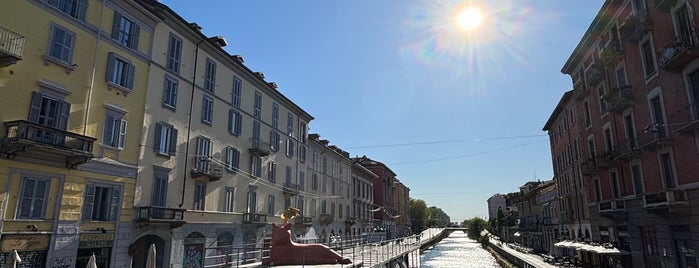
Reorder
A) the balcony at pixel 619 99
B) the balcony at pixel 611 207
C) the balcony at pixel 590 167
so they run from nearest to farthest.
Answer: the balcony at pixel 619 99
the balcony at pixel 611 207
the balcony at pixel 590 167

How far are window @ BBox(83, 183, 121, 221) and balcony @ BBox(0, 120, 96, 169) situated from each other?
64.1 inches

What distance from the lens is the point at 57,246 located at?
56.4ft

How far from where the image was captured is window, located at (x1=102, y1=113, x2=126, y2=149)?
19.8 metres

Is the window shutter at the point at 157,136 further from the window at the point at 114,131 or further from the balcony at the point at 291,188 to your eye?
the balcony at the point at 291,188

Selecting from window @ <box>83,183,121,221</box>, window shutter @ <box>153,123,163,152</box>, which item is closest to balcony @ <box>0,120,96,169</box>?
window @ <box>83,183,121,221</box>

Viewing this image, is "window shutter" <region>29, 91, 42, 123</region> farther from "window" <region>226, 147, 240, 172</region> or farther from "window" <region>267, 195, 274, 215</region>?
"window" <region>267, 195, 274, 215</region>

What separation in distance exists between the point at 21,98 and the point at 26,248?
19.3 ft

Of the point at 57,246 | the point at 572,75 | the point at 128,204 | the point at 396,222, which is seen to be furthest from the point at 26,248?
the point at 396,222

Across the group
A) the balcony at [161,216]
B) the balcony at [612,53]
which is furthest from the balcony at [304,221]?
the balcony at [612,53]

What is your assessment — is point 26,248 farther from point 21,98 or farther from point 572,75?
point 572,75

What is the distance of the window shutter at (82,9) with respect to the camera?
18969 mm

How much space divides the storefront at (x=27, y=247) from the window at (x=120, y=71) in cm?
772

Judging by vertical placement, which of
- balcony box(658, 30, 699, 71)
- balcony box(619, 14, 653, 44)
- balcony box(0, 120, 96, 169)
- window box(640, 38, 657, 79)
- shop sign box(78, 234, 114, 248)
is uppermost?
balcony box(619, 14, 653, 44)

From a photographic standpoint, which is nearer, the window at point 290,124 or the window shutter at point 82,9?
the window shutter at point 82,9
